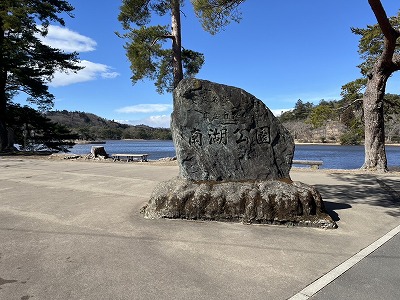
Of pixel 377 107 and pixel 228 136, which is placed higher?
pixel 377 107

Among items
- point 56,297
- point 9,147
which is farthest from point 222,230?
point 9,147

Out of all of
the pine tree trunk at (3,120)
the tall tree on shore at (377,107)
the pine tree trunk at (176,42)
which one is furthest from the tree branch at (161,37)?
the pine tree trunk at (3,120)

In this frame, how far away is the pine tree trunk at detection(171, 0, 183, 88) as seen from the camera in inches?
561

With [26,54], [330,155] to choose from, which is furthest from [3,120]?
[330,155]

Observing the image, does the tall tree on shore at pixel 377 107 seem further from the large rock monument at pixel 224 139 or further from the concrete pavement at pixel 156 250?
the large rock monument at pixel 224 139

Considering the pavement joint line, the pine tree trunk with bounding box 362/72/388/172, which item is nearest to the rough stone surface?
the pavement joint line

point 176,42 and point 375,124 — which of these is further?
point 176,42

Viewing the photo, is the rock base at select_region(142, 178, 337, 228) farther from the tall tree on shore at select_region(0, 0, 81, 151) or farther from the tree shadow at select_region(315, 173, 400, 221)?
the tall tree on shore at select_region(0, 0, 81, 151)

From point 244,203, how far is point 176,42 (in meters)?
11.3

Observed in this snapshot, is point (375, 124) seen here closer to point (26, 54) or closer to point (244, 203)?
point (244, 203)

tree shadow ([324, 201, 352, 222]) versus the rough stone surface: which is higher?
the rough stone surface

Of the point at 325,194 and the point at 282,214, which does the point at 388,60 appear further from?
the point at 282,214

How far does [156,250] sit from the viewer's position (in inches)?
136

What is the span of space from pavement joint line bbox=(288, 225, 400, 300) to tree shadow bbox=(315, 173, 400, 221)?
3.51 ft
